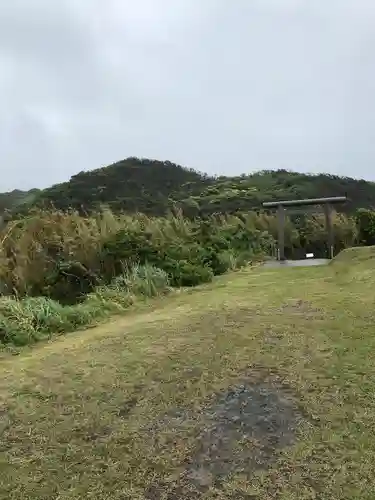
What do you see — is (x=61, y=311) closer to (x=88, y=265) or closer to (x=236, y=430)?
(x=88, y=265)

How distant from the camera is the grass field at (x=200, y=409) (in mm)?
3012

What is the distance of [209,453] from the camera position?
321cm

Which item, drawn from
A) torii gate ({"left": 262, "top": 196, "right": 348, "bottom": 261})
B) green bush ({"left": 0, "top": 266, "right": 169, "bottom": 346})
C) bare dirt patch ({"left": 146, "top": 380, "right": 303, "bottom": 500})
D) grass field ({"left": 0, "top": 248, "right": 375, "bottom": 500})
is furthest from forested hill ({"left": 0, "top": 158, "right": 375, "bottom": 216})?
bare dirt patch ({"left": 146, "top": 380, "right": 303, "bottom": 500})

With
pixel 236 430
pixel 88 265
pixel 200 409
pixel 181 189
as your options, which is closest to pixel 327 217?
pixel 88 265

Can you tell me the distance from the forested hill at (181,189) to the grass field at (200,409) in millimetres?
16386

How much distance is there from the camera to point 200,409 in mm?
3631

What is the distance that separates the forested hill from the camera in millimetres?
23406

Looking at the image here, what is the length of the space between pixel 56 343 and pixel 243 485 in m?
2.76

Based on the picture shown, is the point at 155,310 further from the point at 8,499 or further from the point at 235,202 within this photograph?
the point at 235,202

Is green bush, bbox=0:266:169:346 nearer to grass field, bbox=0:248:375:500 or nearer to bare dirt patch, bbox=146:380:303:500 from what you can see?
grass field, bbox=0:248:375:500

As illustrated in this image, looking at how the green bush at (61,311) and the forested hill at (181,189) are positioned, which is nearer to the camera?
the green bush at (61,311)

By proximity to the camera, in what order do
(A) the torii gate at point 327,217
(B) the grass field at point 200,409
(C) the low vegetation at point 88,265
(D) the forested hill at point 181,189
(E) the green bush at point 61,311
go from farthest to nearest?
(D) the forested hill at point 181,189, (A) the torii gate at point 327,217, (C) the low vegetation at point 88,265, (E) the green bush at point 61,311, (B) the grass field at point 200,409

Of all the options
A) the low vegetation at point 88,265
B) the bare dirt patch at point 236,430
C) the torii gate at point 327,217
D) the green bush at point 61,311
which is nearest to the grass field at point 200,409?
the bare dirt patch at point 236,430

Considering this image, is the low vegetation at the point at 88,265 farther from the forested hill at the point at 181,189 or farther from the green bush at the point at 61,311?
the forested hill at the point at 181,189
